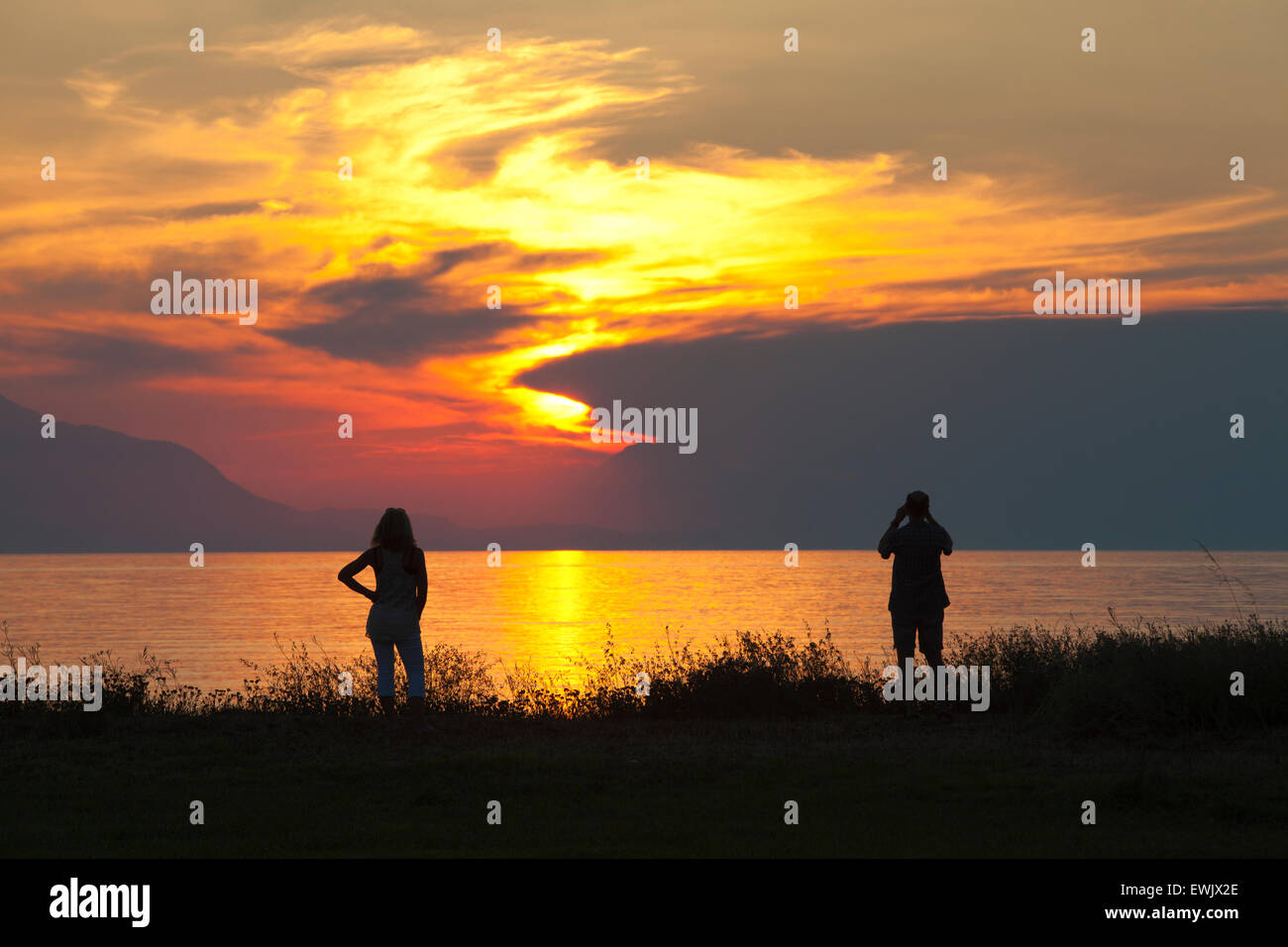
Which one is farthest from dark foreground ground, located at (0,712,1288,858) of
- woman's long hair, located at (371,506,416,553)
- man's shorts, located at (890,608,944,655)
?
woman's long hair, located at (371,506,416,553)

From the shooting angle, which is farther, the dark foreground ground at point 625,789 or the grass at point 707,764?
the grass at point 707,764

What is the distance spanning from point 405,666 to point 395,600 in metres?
0.72

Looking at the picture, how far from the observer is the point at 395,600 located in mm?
12734

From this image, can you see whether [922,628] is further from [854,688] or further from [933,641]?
[854,688]

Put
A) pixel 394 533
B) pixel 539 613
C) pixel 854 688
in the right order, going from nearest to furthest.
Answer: pixel 394 533, pixel 854 688, pixel 539 613

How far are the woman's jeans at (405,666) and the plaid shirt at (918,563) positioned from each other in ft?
18.2

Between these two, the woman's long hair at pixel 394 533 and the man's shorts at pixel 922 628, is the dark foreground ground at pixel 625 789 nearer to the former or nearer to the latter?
the man's shorts at pixel 922 628

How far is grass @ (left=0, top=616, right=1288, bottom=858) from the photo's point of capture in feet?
26.6

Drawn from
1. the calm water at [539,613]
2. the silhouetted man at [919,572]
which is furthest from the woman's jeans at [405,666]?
the calm water at [539,613]

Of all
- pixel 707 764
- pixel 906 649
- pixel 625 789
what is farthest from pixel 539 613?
pixel 625 789

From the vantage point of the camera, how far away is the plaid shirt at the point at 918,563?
549 inches
